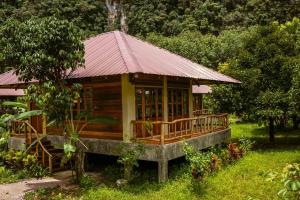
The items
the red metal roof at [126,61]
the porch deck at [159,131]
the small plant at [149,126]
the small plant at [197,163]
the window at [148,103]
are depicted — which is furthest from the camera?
the window at [148,103]

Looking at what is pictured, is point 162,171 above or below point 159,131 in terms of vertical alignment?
below

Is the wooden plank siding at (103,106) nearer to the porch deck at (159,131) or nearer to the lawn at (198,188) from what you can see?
the porch deck at (159,131)

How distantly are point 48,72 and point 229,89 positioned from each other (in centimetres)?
1155

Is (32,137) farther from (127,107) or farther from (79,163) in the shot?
(127,107)

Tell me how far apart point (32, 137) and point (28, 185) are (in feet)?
13.7

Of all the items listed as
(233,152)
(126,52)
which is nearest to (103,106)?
(126,52)

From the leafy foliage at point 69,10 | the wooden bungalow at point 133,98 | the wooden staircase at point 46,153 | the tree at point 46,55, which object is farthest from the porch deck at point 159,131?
the leafy foliage at point 69,10

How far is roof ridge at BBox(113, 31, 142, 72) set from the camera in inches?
573

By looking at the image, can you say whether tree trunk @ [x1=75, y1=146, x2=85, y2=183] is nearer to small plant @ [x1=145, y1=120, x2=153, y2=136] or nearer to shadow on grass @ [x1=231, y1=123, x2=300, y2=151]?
small plant @ [x1=145, y1=120, x2=153, y2=136]

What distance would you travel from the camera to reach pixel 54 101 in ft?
45.2

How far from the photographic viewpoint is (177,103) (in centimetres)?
1970

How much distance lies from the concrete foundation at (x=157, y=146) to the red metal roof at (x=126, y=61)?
2734mm

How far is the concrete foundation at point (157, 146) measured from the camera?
14.6 meters

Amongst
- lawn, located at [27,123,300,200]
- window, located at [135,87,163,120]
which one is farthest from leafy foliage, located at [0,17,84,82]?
lawn, located at [27,123,300,200]
